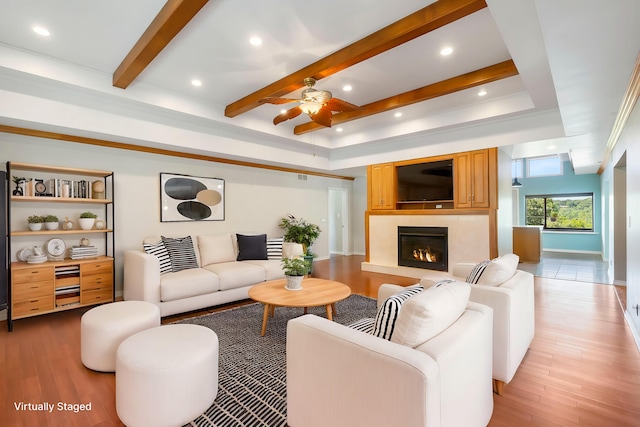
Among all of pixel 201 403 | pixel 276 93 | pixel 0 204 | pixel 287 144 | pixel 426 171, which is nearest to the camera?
pixel 201 403

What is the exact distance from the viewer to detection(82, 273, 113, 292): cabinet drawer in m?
3.77

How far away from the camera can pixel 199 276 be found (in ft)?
12.5

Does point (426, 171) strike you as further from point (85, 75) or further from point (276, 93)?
point (85, 75)

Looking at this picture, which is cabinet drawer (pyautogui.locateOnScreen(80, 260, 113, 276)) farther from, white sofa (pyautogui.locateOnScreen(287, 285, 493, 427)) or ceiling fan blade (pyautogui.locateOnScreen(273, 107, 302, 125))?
white sofa (pyautogui.locateOnScreen(287, 285, 493, 427))

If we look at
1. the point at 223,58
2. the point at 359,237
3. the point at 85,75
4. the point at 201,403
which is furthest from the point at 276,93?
the point at 359,237

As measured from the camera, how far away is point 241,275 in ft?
13.7

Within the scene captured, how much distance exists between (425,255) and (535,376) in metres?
3.51

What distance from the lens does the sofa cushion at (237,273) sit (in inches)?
159

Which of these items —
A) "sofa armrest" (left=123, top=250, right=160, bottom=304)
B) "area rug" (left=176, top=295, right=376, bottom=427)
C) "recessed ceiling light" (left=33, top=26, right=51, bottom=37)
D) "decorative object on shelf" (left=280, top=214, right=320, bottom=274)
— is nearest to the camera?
"area rug" (left=176, top=295, right=376, bottom=427)

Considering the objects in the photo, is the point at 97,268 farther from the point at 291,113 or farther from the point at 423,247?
the point at 423,247

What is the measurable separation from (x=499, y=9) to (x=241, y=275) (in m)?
3.76

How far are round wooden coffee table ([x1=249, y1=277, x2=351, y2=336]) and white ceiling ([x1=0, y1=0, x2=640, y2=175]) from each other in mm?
2412

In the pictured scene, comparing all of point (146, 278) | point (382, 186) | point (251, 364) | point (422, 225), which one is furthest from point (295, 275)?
point (382, 186)

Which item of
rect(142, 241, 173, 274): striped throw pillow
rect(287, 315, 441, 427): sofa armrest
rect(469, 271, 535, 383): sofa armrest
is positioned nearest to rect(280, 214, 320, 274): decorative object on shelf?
rect(142, 241, 173, 274): striped throw pillow
